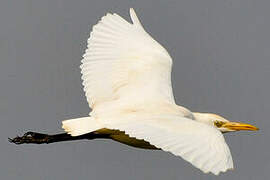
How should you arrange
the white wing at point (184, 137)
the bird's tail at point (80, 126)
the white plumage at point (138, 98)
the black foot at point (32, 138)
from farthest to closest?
the black foot at point (32, 138)
the bird's tail at point (80, 126)
the white plumage at point (138, 98)
the white wing at point (184, 137)

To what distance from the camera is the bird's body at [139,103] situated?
12469mm

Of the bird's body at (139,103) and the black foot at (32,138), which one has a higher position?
the bird's body at (139,103)

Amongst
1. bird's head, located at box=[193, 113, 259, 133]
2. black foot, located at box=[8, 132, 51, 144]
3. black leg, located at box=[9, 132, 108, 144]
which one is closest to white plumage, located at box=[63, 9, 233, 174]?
bird's head, located at box=[193, 113, 259, 133]

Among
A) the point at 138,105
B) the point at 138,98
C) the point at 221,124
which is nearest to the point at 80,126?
the point at 138,105

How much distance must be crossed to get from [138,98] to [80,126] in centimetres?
127

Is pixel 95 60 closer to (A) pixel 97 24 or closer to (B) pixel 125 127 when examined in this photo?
(A) pixel 97 24

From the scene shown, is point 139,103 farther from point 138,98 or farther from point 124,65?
point 124,65

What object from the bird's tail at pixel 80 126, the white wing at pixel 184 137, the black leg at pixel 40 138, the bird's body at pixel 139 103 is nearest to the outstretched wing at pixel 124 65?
the bird's body at pixel 139 103

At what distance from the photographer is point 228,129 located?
1566cm

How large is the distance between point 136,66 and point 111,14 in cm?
136

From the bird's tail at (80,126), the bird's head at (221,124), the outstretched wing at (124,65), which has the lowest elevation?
the bird's head at (221,124)

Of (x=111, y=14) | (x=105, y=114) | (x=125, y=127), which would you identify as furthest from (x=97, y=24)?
(x=125, y=127)

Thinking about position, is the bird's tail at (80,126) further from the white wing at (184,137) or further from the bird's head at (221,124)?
the bird's head at (221,124)

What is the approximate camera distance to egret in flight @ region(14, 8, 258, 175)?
41.0ft
